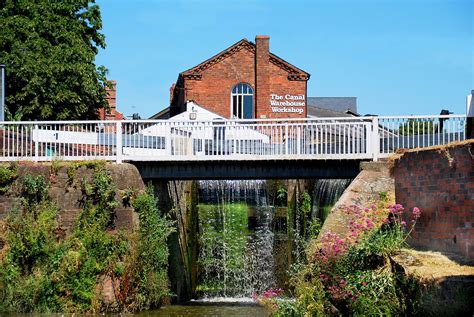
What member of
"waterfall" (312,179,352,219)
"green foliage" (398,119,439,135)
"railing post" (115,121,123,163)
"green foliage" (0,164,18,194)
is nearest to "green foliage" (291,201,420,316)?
"green foliage" (398,119,439,135)

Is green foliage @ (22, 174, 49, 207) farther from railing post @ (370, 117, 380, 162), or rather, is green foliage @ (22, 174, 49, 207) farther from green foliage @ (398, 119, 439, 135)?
green foliage @ (398, 119, 439, 135)

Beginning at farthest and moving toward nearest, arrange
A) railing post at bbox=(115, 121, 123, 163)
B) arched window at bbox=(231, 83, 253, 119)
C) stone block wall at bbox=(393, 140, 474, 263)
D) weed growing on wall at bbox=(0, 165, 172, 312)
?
arched window at bbox=(231, 83, 253, 119) → railing post at bbox=(115, 121, 123, 163) → weed growing on wall at bbox=(0, 165, 172, 312) → stone block wall at bbox=(393, 140, 474, 263)

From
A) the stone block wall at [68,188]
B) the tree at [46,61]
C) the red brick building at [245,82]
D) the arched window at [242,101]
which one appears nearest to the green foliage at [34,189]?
the stone block wall at [68,188]

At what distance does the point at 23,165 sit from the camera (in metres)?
25.1

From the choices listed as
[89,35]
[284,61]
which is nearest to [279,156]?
[89,35]

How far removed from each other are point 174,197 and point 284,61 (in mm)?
26758

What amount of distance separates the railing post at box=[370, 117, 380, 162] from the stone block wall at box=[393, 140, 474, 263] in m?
3.95

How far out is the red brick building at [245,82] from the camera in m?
55.2

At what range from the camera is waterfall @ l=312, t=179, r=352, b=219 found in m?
29.9

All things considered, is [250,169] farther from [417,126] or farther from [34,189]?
[34,189]

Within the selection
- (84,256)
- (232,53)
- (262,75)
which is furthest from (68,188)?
(232,53)

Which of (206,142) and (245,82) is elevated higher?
(245,82)

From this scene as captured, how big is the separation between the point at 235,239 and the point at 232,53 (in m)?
25.0

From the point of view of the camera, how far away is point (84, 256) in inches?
941
